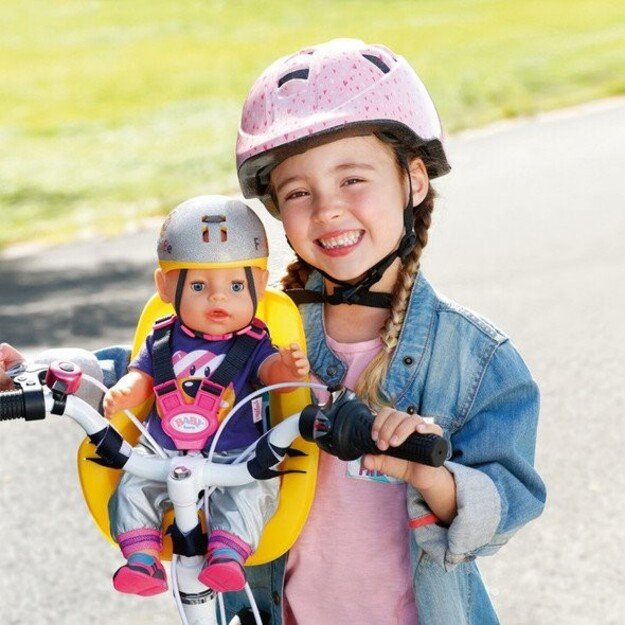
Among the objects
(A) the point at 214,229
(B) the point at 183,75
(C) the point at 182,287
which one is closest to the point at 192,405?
(C) the point at 182,287

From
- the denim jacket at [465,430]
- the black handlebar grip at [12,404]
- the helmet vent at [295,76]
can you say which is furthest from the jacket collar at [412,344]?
the black handlebar grip at [12,404]

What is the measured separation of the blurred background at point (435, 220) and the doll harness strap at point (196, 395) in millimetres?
667

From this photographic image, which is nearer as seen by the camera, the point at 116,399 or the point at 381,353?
the point at 116,399

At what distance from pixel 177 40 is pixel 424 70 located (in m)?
10.5

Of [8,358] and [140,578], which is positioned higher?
[8,358]

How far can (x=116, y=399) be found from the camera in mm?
2869

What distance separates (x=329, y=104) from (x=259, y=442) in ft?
2.93

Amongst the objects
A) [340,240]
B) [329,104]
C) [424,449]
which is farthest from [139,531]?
[329,104]

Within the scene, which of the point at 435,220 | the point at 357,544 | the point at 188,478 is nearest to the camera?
the point at 188,478

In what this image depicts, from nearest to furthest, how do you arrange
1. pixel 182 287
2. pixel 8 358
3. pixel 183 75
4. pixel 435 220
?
pixel 182 287, pixel 8 358, pixel 435 220, pixel 183 75

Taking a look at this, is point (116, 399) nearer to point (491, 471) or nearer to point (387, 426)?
point (387, 426)

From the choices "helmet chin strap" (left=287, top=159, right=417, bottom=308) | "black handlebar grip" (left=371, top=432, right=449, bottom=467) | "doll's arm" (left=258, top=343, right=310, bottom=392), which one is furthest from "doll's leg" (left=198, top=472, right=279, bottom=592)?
Answer: "helmet chin strap" (left=287, top=159, right=417, bottom=308)

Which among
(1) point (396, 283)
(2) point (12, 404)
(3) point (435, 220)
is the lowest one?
(3) point (435, 220)

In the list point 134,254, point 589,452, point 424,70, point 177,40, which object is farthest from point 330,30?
point 589,452
